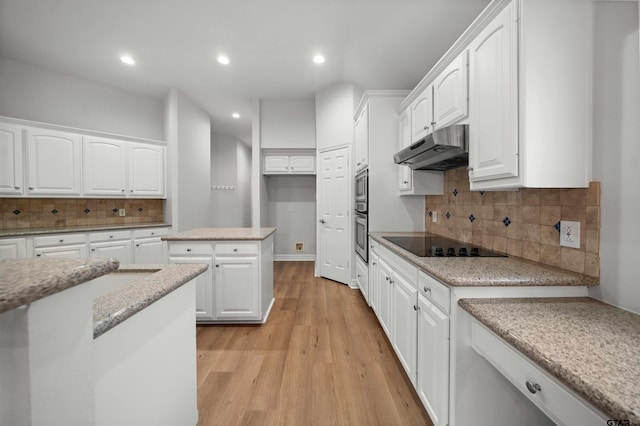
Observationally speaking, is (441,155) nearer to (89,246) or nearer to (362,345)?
(362,345)

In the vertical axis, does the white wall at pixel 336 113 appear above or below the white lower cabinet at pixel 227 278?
above

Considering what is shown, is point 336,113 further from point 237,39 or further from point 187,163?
point 187,163

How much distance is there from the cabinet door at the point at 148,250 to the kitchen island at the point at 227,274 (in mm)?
1818

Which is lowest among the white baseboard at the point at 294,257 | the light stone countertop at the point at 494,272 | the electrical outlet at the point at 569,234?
the white baseboard at the point at 294,257

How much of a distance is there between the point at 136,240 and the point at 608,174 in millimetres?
4642

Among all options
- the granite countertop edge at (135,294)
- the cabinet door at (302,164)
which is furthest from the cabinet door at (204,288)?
the cabinet door at (302,164)

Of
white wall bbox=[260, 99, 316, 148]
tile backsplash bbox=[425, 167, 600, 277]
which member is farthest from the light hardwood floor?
white wall bbox=[260, 99, 316, 148]

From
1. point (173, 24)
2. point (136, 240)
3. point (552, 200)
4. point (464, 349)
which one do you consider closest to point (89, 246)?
point (136, 240)

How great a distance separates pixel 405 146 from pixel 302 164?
246cm

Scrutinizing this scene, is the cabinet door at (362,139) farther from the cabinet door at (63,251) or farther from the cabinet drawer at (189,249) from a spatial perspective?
the cabinet door at (63,251)

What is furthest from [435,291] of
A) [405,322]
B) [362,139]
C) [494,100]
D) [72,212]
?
[72,212]

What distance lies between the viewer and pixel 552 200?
1.27m

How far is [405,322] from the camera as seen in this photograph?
1.60 meters

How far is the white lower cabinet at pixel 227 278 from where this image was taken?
2332 millimetres
